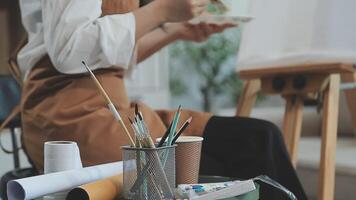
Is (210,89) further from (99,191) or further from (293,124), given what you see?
(99,191)

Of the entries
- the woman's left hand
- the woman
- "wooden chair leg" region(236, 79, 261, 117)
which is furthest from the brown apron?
"wooden chair leg" region(236, 79, 261, 117)

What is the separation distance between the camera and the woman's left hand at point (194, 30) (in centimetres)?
106

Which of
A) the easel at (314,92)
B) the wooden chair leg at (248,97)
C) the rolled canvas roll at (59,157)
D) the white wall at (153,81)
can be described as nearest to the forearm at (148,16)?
the white wall at (153,81)

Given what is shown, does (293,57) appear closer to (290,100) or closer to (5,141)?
(290,100)

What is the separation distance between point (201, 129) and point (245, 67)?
65 cm

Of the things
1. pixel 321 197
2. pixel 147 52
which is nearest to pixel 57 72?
pixel 147 52

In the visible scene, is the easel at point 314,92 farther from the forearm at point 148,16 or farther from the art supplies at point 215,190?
the art supplies at point 215,190

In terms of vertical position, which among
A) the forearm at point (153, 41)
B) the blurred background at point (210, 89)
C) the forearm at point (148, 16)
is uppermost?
the forearm at point (148, 16)

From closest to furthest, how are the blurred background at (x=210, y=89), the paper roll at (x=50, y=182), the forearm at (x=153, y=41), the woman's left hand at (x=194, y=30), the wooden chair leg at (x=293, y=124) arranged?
the paper roll at (x=50, y=182)
the forearm at (x=153, y=41)
the woman's left hand at (x=194, y=30)
the wooden chair leg at (x=293, y=124)
the blurred background at (x=210, y=89)

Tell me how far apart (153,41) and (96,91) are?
235mm

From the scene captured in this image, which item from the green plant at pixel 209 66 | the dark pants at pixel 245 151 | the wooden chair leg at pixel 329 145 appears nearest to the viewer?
the dark pants at pixel 245 151

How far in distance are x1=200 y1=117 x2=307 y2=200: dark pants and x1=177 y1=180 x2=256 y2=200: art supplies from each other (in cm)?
24

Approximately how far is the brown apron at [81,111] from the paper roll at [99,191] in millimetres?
164

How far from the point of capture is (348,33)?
1326 millimetres
